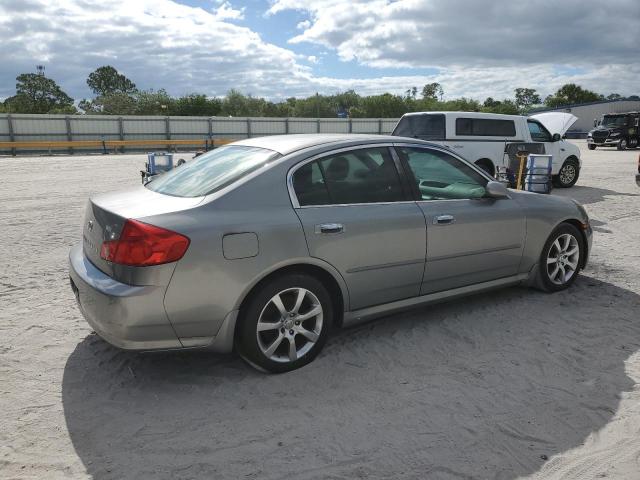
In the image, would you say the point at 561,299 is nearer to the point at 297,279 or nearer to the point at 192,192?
the point at 297,279

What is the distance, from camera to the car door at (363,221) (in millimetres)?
3467

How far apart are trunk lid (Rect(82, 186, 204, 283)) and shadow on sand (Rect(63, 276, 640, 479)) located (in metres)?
0.81

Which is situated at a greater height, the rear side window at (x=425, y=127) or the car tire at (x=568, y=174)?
the rear side window at (x=425, y=127)

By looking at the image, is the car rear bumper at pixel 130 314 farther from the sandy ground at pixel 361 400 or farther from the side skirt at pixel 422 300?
the side skirt at pixel 422 300

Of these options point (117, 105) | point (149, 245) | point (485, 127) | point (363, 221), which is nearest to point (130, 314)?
point (149, 245)

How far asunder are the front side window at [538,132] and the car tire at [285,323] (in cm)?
1071

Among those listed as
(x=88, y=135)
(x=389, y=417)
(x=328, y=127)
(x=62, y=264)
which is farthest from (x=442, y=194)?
(x=328, y=127)

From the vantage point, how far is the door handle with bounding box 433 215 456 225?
398 centimetres

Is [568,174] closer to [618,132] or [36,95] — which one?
[618,132]

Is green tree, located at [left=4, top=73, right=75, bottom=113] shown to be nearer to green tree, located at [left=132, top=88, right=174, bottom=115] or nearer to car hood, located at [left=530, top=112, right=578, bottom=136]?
green tree, located at [left=132, top=88, right=174, bottom=115]

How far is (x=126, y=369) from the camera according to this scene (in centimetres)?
354

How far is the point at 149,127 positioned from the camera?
36.4m

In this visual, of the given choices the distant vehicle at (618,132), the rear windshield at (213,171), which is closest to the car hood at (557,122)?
the rear windshield at (213,171)

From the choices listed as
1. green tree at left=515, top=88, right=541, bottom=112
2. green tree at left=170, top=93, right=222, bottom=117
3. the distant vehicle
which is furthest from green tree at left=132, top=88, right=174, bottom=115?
Answer: green tree at left=515, top=88, right=541, bottom=112
